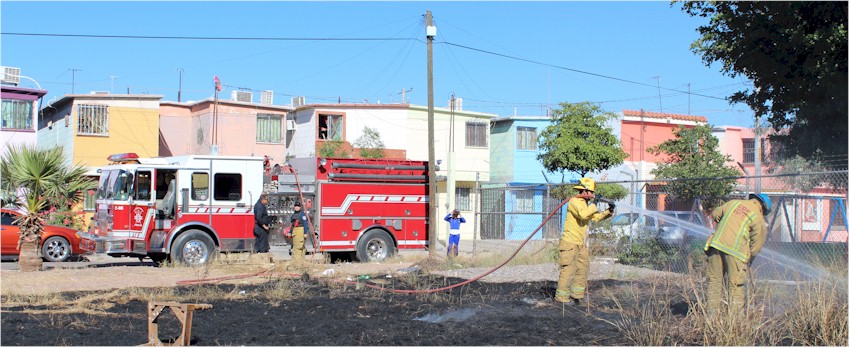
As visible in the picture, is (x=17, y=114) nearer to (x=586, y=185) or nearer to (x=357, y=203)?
(x=357, y=203)

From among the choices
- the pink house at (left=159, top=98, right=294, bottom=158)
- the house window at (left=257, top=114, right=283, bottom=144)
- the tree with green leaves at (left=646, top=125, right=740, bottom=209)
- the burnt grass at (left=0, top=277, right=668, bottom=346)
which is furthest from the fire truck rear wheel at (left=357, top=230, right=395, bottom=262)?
the house window at (left=257, top=114, right=283, bottom=144)

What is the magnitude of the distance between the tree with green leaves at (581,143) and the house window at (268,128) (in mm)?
12373

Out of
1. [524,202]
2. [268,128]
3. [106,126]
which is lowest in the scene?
[524,202]

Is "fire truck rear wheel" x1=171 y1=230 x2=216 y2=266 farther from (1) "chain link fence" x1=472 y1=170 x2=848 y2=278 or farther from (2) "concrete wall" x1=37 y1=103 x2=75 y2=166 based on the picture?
(2) "concrete wall" x1=37 y1=103 x2=75 y2=166

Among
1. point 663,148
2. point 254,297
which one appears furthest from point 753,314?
point 663,148

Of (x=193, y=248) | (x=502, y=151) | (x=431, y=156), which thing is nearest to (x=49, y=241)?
(x=193, y=248)

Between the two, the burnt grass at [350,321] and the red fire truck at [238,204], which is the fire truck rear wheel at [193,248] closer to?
the red fire truck at [238,204]

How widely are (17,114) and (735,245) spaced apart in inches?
1186

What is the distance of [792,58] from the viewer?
13352 millimetres

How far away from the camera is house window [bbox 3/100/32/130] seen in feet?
105

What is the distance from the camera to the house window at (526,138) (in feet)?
139

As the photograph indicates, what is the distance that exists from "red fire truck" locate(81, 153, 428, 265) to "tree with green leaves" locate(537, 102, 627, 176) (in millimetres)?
14754

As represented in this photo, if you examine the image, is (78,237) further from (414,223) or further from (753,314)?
(753,314)

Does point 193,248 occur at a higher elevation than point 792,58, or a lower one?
lower
